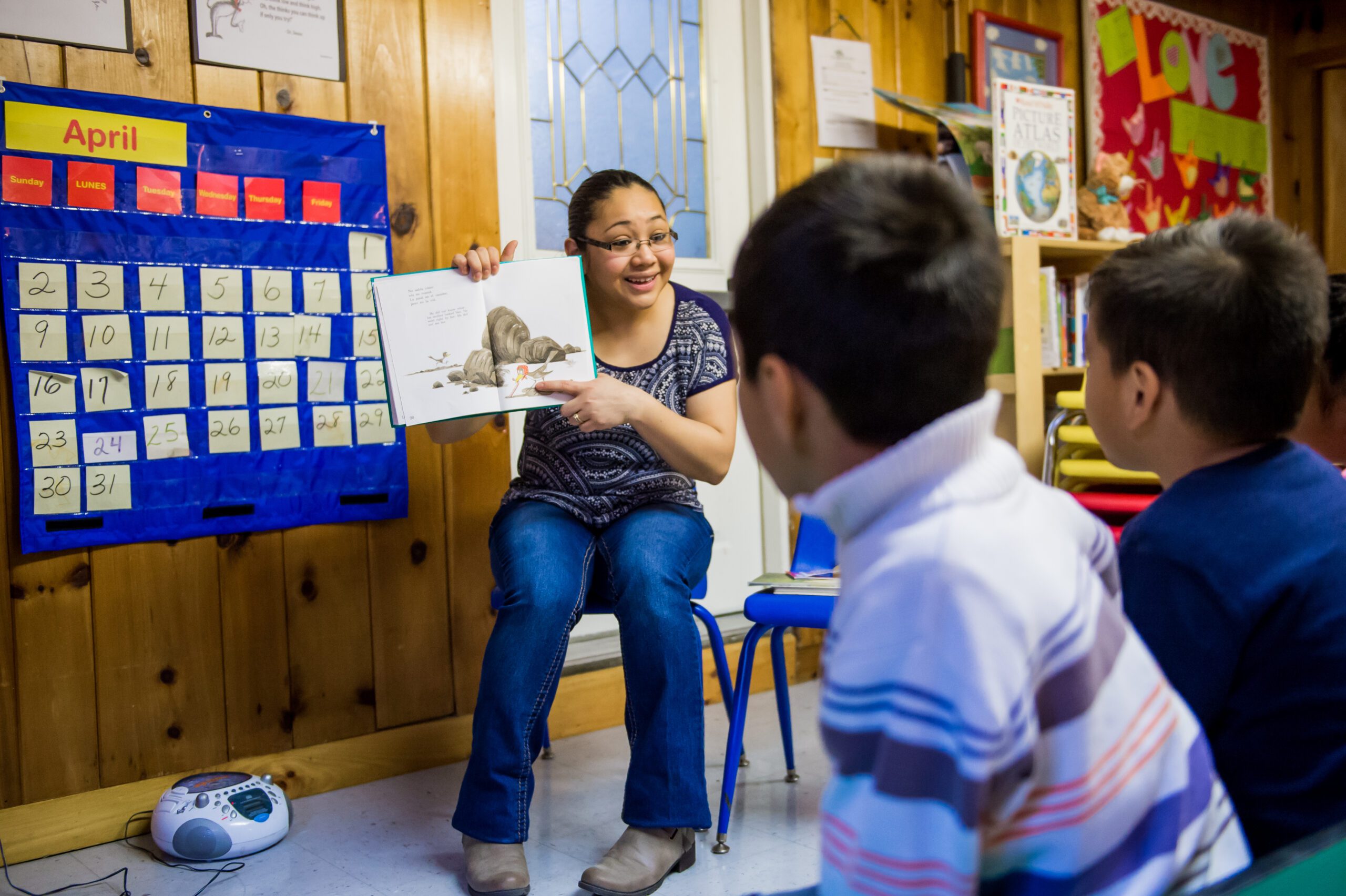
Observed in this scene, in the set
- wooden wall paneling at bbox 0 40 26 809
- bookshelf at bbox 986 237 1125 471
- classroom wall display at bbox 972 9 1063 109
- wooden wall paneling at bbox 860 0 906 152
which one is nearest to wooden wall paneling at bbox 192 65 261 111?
wooden wall paneling at bbox 0 40 26 809

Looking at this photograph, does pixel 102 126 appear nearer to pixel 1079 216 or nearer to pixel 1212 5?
pixel 1079 216

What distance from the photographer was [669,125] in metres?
2.68

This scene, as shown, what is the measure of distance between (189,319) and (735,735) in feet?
4.01

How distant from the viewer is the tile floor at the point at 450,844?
1.66 m

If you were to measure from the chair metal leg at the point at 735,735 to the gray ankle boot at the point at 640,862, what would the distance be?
0.34 feet

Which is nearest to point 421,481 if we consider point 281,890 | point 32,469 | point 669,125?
point 32,469

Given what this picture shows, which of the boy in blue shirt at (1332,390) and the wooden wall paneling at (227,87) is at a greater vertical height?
the wooden wall paneling at (227,87)

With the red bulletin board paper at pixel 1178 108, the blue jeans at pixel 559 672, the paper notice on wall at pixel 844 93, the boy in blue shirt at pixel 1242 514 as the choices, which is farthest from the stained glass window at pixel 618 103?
the boy in blue shirt at pixel 1242 514

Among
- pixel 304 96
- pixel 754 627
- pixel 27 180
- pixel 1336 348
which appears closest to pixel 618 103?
pixel 304 96

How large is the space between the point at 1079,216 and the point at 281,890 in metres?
2.73

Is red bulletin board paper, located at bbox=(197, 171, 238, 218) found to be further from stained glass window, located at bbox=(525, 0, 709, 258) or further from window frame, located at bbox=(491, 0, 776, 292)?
window frame, located at bbox=(491, 0, 776, 292)

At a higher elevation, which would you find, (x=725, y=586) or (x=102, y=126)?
(x=102, y=126)

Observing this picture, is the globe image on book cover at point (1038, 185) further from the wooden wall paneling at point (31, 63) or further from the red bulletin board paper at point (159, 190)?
the wooden wall paneling at point (31, 63)

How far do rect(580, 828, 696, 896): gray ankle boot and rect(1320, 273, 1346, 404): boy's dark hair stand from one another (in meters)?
1.07
